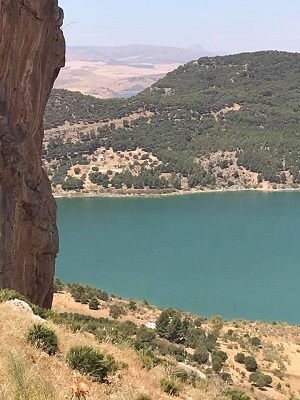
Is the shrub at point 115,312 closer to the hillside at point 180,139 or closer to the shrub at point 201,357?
the shrub at point 201,357

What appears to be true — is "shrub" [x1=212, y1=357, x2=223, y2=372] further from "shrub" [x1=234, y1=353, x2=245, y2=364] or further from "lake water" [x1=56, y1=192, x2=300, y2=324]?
"lake water" [x1=56, y1=192, x2=300, y2=324]

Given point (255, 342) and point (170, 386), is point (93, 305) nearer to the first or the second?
point (255, 342)

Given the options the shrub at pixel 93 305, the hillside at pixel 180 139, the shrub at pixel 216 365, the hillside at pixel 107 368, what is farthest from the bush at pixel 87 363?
the hillside at pixel 180 139

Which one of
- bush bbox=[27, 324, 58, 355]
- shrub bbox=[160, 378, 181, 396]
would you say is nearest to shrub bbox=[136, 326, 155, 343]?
shrub bbox=[160, 378, 181, 396]

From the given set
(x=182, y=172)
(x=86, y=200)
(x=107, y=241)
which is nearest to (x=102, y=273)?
(x=107, y=241)

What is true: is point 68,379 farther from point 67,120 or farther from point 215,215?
point 67,120

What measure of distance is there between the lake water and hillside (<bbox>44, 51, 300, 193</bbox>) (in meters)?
4.67

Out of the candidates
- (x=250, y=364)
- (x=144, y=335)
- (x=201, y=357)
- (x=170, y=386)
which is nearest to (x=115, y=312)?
(x=144, y=335)

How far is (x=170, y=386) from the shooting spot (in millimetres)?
6664

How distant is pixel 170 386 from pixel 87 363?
51.8 inches

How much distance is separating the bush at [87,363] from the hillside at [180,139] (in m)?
68.5

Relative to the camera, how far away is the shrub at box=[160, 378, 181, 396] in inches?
259

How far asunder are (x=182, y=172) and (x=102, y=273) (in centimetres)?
4063

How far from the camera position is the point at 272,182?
78.9 meters
